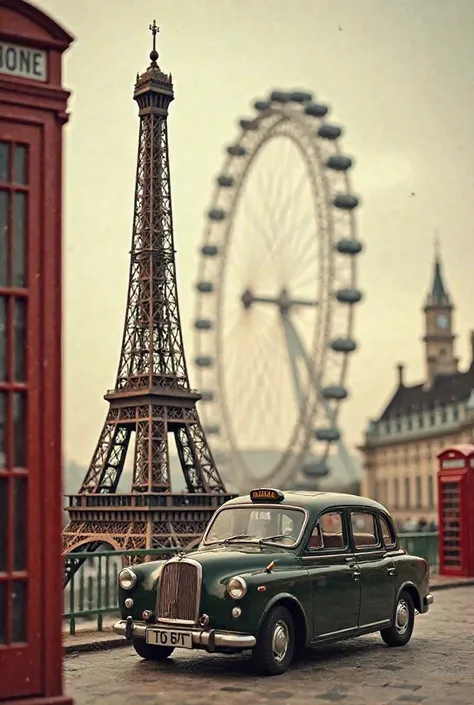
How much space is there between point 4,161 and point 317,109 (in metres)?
42.1

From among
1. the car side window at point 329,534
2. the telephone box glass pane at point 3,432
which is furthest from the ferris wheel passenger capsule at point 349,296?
the telephone box glass pane at point 3,432

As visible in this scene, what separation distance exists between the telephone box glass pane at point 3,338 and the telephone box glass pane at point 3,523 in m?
0.72

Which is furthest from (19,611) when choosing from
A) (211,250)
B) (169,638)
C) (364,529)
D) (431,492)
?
(431,492)

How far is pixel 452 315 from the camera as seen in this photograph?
5118 inches

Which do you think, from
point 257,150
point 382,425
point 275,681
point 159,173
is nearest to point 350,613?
point 275,681

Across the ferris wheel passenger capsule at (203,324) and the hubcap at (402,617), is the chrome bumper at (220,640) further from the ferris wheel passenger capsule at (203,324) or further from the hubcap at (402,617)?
the ferris wheel passenger capsule at (203,324)

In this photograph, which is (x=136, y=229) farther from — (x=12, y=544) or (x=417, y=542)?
(x=12, y=544)

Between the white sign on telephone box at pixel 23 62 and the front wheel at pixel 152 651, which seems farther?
the front wheel at pixel 152 651

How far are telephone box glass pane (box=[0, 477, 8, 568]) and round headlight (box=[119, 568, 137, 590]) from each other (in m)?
3.66

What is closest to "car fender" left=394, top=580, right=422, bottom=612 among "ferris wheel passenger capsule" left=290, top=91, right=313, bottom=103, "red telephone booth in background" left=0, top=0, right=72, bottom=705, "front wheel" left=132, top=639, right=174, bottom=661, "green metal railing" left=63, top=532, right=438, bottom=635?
"front wheel" left=132, top=639, right=174, bottom=661

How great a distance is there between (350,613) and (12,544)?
16.3 feet

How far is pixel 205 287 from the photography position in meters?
54.4

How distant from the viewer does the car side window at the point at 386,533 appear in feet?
42.6

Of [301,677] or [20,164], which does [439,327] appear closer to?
[301,677]
